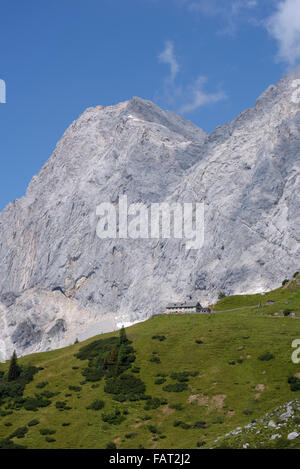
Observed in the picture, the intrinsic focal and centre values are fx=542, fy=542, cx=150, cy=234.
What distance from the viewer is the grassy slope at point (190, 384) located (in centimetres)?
6606

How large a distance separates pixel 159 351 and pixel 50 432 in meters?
30.5

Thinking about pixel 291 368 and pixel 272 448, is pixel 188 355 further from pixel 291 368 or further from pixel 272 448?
pixel 272 448

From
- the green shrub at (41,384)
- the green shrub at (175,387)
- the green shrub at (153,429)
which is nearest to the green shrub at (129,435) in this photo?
the green shrub at (153,429)

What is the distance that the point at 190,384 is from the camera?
8000cm

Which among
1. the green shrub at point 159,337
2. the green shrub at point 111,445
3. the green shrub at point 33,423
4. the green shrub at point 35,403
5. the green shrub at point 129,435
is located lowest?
the green shrub at point 111,445

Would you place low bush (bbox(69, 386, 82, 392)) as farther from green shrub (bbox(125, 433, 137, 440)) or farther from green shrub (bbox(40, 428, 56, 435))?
green shrub (bbox(125, 433, 137, 440))

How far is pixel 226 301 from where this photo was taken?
157000 mm

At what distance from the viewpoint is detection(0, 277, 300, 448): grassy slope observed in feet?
217

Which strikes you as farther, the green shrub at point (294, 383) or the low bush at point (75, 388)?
the low bush at point (75, 388)

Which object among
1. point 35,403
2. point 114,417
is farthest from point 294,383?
point 35,403

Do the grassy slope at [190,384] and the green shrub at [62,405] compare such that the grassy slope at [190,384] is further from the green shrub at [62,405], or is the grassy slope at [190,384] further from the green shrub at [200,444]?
the green shrub at [62,405]

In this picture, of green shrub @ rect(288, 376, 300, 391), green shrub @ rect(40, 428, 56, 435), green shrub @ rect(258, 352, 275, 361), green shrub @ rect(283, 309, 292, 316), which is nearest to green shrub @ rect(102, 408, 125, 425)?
green shrub @ rect(40, 428, 56, 435)
